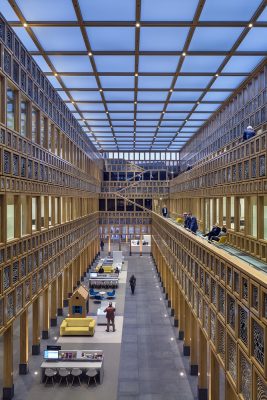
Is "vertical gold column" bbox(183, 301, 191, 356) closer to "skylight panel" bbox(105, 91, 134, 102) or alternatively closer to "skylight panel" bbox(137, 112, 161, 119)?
"skylight panel" bbox(105, 91, 134, 102)

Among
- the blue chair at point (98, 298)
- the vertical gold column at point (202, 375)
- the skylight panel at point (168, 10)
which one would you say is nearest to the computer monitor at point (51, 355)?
the vertical gold column at point (202, 375)

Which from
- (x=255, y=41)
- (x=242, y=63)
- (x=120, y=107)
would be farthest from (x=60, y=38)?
(x=120, y=107)

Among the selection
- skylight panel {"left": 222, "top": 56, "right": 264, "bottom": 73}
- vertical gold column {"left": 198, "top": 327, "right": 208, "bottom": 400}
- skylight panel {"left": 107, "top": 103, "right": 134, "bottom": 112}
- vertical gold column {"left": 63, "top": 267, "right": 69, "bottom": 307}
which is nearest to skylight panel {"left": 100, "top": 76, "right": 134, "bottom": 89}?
skylight panel {"left": 107, "top": 103, "right": 134, "bottom": 112}

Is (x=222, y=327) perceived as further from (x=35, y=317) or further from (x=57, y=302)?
(x=57, y=302)

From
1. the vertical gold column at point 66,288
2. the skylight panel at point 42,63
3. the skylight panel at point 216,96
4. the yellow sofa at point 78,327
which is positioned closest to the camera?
the skylight panel at point 42,63

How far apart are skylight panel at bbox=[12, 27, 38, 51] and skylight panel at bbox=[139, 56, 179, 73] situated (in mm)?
4285

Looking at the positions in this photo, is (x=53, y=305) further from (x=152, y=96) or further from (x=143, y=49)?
(x=143, y=49)

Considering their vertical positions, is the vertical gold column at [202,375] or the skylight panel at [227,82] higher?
the skylight panel at [227,82]

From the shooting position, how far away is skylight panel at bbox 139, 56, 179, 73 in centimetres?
1479

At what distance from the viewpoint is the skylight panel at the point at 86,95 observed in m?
19.2

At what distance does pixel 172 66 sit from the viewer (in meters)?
15.6

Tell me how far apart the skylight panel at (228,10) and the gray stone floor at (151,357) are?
12.3m

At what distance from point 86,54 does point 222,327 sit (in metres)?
11.6

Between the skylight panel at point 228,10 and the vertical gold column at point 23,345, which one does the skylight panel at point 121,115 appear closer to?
the skylight panel at point 228,10
